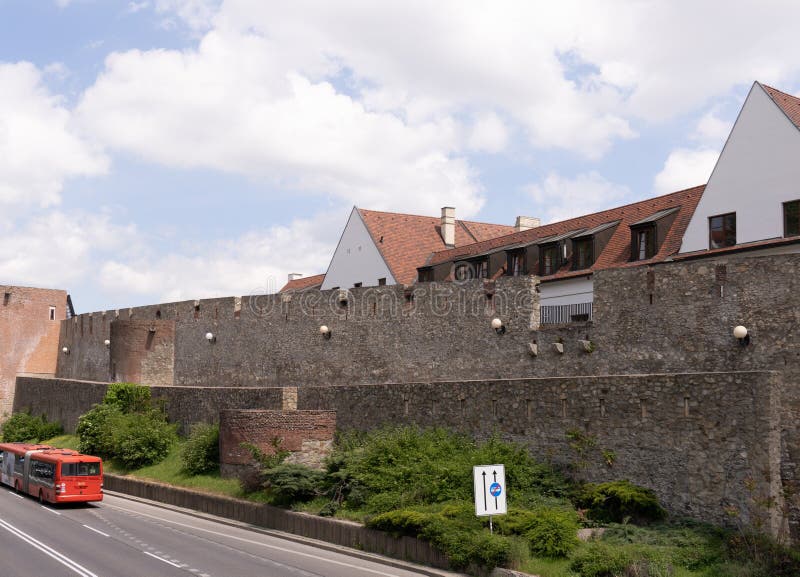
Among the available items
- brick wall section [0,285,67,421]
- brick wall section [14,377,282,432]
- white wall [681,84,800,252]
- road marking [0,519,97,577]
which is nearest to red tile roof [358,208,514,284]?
brick wall section [14,377,282,432]

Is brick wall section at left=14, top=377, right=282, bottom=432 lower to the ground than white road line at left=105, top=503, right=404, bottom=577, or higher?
higher

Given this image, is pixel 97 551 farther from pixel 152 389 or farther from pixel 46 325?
pixel 46 325

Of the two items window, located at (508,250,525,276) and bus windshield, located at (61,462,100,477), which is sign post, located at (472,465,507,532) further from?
window, located at (508,250,525,276)

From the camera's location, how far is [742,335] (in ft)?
64.3

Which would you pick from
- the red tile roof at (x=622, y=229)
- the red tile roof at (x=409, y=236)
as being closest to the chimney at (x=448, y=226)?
the red tile roof at (x=409, y=236)

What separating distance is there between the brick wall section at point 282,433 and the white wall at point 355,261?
1629 cm

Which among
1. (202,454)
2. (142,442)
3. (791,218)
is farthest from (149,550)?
(791,218)

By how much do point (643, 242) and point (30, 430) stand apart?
30.8m

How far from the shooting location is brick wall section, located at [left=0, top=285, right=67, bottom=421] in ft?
168

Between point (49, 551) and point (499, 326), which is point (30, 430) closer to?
point (49, 551)

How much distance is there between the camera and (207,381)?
37.5 metres

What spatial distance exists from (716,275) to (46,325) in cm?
4359

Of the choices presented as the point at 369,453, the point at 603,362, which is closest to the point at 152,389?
the point at 369,453

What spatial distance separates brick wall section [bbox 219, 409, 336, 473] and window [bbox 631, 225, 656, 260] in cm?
1123
